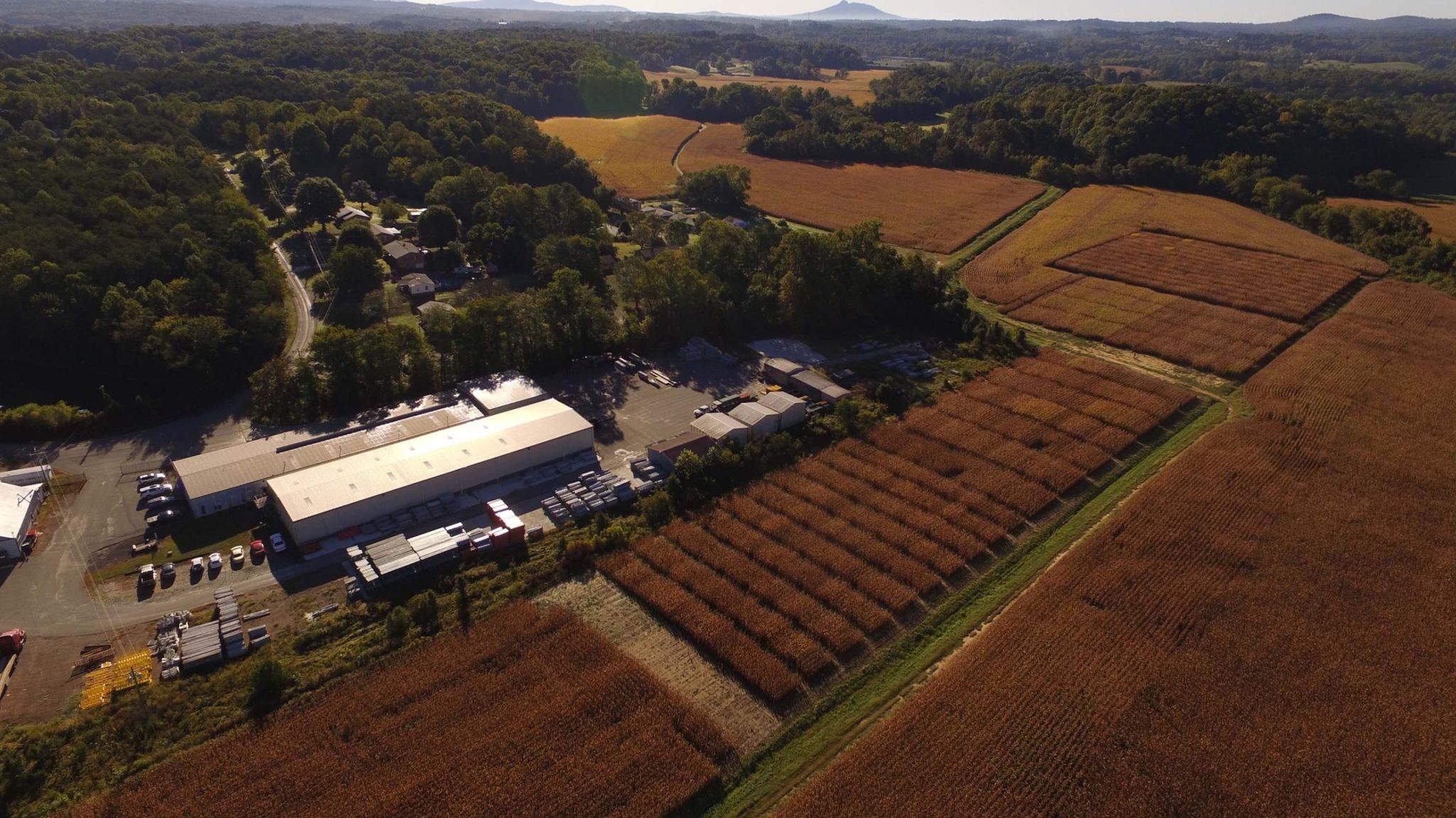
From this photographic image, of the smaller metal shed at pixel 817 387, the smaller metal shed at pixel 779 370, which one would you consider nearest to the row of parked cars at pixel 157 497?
the smaller metal shed at pixel 779 370

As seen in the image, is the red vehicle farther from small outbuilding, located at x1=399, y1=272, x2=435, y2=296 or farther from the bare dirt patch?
small outbuilding, located at x1=399, y1=272, x2=435, y2=296

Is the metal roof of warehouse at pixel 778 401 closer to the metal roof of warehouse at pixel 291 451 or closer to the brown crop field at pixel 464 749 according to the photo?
the metal roof of warehouse at pixel 291 451

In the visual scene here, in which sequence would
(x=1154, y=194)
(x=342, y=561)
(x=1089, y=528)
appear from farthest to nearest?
(x=1154, y=194)
(x=1089, y=528)
(x=342, y=561)

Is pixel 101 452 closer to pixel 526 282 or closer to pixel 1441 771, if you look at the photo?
pixel 526 282

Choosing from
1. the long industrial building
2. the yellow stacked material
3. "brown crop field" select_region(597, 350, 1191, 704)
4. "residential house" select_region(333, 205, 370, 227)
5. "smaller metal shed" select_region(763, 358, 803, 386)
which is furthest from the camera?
"residential house" select_region(333, 205, 370, 227)

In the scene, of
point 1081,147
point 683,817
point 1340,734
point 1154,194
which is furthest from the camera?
point 1081,147

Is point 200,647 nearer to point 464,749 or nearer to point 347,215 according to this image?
point 464,749

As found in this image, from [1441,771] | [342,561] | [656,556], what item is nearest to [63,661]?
[342,561]

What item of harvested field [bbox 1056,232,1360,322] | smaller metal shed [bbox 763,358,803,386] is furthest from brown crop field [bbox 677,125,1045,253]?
smaller metal shed [bbox 763,358,803,386]
